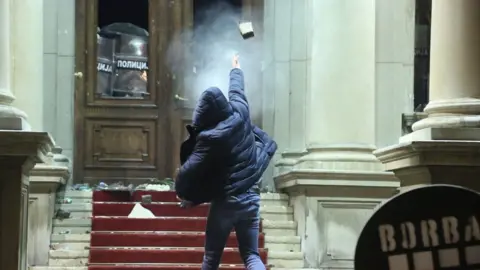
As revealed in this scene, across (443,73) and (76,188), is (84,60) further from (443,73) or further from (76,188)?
(443,73)

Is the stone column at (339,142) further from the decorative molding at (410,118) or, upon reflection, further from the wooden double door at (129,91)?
the wooden double door at (129,91)

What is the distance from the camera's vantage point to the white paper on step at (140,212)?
30.6ft

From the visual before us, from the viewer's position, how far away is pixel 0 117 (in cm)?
649

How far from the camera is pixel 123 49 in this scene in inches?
456

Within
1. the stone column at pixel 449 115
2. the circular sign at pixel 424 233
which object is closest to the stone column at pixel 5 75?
the stone column at pixel 449 115

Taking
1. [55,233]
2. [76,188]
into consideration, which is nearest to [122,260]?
[55,233]

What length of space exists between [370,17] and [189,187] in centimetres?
373

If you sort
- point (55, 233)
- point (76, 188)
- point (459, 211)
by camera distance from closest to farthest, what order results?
1. point (459, 211)
2. point (55, 233)
3. point (76, 188)

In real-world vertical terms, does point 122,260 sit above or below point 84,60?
below

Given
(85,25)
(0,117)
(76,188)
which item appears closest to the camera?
(0,117)

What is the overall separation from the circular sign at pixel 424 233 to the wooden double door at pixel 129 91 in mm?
8244

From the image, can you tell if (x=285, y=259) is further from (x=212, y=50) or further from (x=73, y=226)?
(x=212, y=50)

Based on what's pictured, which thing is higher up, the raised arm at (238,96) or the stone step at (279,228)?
the raised arm at (238,96)

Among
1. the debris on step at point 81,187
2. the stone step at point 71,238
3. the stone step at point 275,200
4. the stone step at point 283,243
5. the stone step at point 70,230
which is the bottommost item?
the stone step at point 283,243
